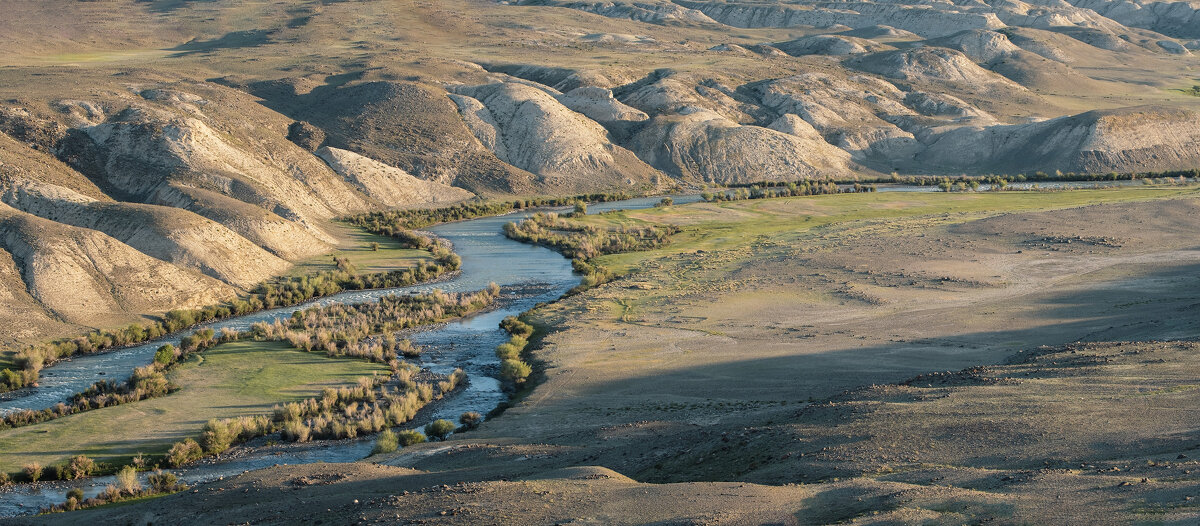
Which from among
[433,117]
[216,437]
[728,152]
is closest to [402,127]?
[433,117]

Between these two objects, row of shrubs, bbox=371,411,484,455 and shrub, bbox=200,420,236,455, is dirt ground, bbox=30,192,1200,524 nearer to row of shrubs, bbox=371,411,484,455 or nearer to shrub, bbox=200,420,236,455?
row of shrubs, bbox=371,411,484,455

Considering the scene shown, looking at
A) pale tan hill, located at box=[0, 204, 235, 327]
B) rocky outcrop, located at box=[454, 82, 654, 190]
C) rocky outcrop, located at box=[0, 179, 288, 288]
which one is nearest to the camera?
pale tan hill, located at box=[0, 204, 235, 327]

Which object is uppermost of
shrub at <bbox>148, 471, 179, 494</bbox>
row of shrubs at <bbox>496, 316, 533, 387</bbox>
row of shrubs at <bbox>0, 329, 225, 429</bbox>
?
row of shrubs at <bbox>496, 316, 533, 387</bbox>

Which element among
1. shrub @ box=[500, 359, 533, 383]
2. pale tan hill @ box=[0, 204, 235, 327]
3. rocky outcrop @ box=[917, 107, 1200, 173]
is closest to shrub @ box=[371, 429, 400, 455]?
shrub @ box=[500, 359, 533, 383]

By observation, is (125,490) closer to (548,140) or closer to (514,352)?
(514,352)

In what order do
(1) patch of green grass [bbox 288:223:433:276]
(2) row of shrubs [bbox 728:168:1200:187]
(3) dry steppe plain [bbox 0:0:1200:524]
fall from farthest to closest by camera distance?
(2) row of shrubs [bbox 728:168:1200:187]
(1) patch of green grass [bbox 288:223:433:276]
(3) dry steppe plain [bbox 0:0:1200:524]

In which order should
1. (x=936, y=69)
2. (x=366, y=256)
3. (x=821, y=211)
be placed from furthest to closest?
(x=936, y=69) < (x=821, y=211) < (x=366, y=256)

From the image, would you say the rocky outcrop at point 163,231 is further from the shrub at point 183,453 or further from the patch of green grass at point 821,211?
the shrub at point 183,453
